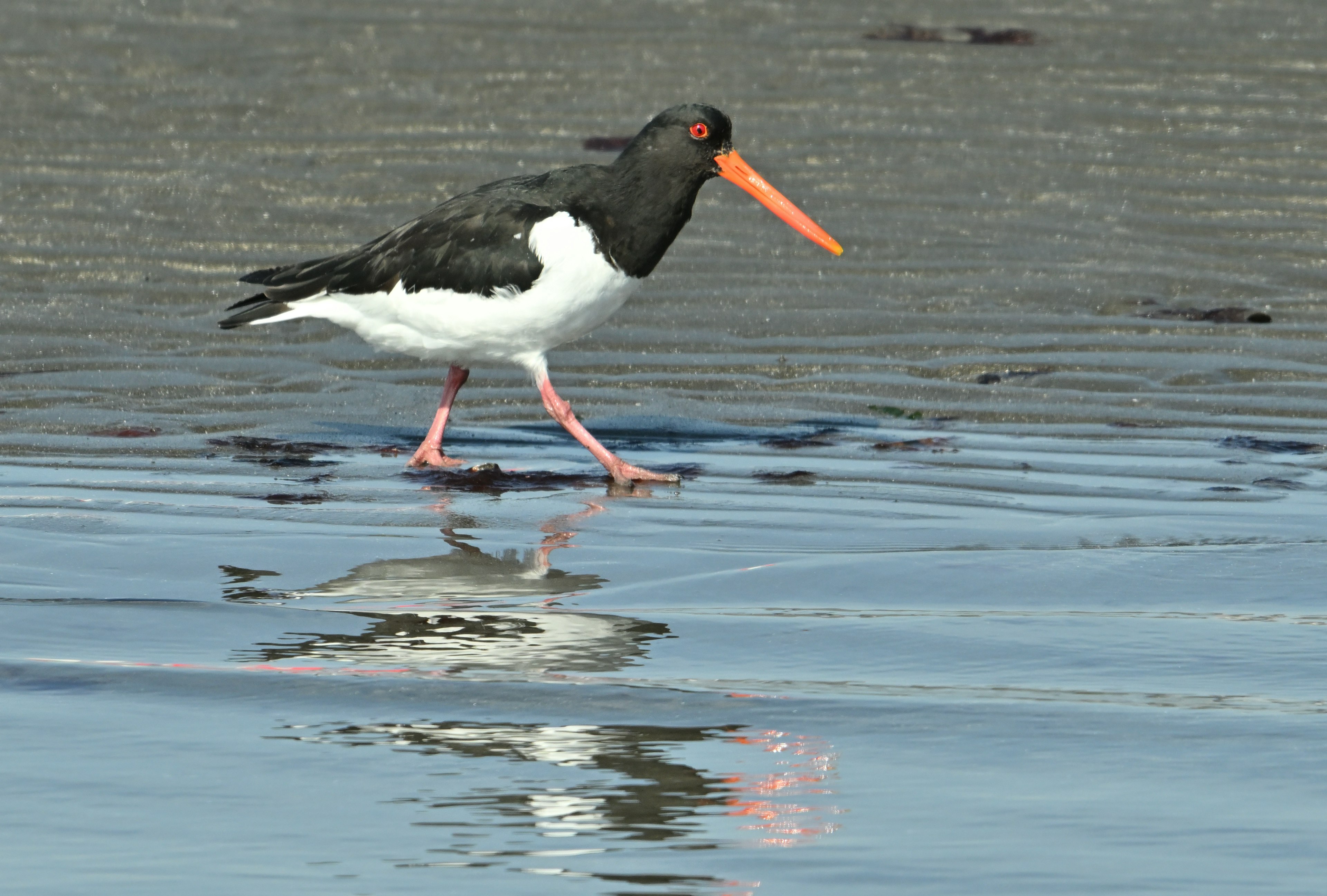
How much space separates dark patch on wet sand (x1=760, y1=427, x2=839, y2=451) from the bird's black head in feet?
3.41

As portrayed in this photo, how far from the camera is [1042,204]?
33.7ft

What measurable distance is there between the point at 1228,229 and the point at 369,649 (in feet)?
23.0

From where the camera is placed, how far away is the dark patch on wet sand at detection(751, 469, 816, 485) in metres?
6.42

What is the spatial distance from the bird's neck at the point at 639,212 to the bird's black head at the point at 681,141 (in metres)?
0.02

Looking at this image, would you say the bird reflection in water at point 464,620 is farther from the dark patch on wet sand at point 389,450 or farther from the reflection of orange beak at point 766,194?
the reflection of orange beak at point 766,194

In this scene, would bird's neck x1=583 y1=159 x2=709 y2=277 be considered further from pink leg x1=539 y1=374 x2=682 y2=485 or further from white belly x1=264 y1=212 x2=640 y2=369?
pink leg x1=539 y1=374 x2=682 y2=485

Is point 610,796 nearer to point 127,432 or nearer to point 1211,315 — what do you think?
point 127,432

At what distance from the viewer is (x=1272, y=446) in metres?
7.01

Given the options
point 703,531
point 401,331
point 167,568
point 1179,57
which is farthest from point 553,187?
point 1179,57

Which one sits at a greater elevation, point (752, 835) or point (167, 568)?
point (167, 568)

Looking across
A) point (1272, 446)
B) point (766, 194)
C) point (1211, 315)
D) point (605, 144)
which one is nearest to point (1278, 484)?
point (1272, 446)

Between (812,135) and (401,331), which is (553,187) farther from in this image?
(812,135)

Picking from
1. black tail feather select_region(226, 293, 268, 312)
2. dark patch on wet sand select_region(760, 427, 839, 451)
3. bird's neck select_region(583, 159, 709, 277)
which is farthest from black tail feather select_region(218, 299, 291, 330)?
dark patch on wet sand select_region(760, 427, 839, 451)

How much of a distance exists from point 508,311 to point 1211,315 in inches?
149
